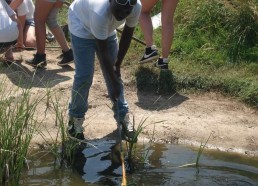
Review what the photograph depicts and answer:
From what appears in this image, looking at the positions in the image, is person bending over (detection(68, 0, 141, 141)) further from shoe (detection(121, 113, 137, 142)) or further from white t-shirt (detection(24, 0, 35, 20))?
white t-shirt (detection(24, 0, 35, 20))

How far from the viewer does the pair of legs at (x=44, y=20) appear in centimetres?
660

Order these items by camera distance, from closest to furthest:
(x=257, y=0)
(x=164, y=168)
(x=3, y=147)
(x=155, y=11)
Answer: (x=3, y=147)
(x=164, y=168)
(x=257, y=0)
(x=155, y=11)

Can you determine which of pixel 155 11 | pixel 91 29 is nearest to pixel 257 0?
pixel 155 11

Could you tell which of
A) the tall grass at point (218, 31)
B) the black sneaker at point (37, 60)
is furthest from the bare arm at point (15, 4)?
the tall grass at point (218, 31)

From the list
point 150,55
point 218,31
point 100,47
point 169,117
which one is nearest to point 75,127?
point 100,47

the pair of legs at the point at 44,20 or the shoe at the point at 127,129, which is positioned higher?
the pair of legs at the point at 44,20

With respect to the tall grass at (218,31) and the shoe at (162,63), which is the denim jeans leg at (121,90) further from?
the tall grass at (218,31)

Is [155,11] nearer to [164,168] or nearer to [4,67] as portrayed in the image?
[4,67]

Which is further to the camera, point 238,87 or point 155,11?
point 155,11

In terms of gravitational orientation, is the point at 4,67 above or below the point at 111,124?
above

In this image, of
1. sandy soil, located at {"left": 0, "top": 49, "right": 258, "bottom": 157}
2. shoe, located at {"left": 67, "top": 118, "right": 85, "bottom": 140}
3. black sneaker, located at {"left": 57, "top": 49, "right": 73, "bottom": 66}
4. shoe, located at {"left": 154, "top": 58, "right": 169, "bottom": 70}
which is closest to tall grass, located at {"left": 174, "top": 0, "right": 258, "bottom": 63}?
shoe, located at {"left": 154, "top": 58, "right": 169, "bottom": 70}

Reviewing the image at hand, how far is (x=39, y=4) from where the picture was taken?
21.6ft

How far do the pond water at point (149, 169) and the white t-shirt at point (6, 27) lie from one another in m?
1.89

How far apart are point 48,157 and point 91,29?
1.29m
